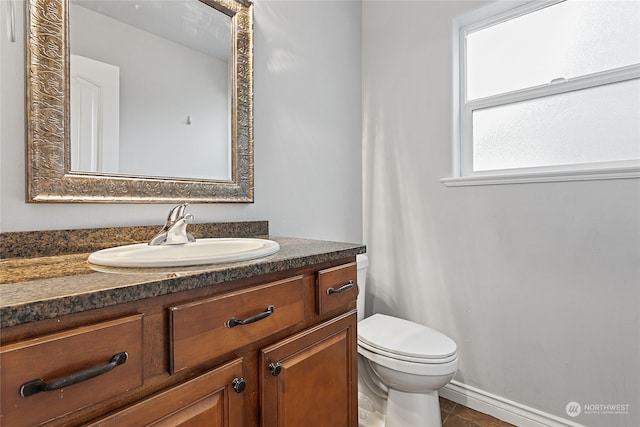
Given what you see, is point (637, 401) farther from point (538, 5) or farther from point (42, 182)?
point (42, 182)

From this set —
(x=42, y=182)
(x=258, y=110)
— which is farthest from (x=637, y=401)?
(x=42, y=182)

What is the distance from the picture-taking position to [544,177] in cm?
151

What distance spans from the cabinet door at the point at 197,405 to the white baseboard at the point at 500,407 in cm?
145

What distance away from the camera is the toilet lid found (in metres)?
1.37

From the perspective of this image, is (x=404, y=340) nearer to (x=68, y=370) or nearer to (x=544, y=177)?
(x=544, y=177)

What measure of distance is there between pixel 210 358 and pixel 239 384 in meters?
0.12

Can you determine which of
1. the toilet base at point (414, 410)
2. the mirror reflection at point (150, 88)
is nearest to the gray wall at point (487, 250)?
the toilet base at point (414, 410)

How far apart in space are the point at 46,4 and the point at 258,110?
2.62 ft

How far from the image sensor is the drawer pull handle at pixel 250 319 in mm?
750

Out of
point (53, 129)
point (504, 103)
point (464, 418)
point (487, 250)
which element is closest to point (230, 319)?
point (53, 129)

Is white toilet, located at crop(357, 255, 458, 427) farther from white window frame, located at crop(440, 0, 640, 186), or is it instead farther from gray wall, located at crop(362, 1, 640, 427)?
white window frame, located at crop(440, 0, 640, 186)

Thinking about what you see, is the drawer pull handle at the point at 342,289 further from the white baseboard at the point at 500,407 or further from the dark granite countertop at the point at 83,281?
the white baseboard at the point at 500,407

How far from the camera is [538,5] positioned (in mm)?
1597

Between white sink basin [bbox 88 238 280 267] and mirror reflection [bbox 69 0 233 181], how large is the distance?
339mm
